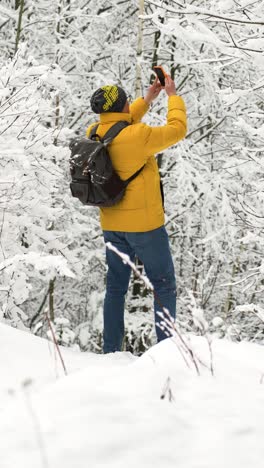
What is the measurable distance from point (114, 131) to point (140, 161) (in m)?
0.28

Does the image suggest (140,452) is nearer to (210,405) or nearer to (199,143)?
(210,405)

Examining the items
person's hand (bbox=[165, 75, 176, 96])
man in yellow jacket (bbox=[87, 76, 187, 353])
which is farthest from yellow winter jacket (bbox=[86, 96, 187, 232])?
person's hand (bbox=[165, 75, 176, 96])

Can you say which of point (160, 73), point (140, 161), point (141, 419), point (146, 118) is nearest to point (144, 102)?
point (160, 73)

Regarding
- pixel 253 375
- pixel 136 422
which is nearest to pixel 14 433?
pixel 136 422

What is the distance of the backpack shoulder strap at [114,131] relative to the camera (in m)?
3.39

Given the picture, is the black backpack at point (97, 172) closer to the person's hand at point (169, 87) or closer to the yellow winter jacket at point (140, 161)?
the yellow winter jacket at point (140, 161)

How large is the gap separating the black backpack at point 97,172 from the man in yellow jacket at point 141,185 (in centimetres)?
5

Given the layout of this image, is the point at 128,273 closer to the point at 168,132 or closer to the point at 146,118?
the point at 168,132

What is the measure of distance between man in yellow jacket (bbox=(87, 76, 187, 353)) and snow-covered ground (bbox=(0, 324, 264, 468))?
5.38 feet

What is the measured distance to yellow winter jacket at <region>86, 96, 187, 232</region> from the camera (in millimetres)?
3293

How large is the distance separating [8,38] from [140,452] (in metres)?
9.01

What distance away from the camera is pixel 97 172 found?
11.2 ft

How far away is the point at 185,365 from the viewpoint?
1795mm

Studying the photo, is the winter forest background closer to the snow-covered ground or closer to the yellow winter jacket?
the yellow winter jacket
